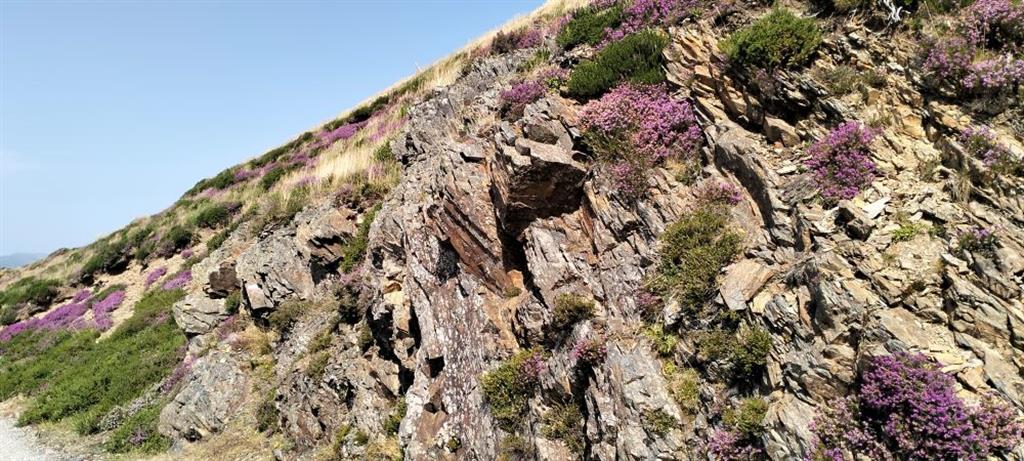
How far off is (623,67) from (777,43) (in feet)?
12.3

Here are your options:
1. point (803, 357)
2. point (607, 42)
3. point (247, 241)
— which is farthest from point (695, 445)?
point (247, 241)

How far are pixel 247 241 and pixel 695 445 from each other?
22.4 m

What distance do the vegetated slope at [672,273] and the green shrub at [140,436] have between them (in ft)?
0.33

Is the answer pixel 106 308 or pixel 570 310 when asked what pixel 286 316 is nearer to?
pixel 570 310

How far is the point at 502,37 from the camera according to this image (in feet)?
88.2

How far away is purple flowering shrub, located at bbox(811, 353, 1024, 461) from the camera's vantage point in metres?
5.18

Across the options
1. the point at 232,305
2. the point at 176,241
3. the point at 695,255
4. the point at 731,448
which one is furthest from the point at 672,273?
the point at 176,241

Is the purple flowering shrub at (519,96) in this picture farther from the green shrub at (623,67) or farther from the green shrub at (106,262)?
the green shrub at (106,262)

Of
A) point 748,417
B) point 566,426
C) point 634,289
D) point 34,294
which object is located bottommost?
point 566,426

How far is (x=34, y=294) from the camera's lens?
102 ft

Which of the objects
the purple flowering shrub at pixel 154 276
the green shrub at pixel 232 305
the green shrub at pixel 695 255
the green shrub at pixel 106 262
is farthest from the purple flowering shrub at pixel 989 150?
the green shrub at pixel 106 262

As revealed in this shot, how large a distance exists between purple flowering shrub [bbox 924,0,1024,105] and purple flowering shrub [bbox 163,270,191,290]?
29749 millimetres

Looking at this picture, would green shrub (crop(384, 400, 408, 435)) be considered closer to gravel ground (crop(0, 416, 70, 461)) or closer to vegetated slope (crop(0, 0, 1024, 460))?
vegetated slope (crop(0, 0, 1024, 460))

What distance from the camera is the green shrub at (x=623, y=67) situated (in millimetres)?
12547
